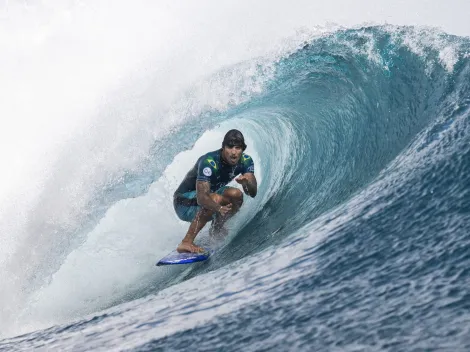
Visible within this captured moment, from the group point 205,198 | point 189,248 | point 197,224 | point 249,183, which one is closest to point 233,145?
point 249,183

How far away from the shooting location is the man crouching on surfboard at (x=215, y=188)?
17.1 ft

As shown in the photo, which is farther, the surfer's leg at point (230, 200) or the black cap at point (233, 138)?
the surfer's leg at point (230, 200)

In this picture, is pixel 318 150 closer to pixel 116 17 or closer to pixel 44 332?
pixel 116 17

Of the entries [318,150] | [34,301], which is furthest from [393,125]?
[34,301]

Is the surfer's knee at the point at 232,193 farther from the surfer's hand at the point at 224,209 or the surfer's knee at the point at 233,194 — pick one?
the surfer's hand at the point at 224,209

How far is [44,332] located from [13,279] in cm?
160

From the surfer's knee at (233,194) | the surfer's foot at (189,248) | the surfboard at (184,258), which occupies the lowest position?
the surfboard at (184,258)

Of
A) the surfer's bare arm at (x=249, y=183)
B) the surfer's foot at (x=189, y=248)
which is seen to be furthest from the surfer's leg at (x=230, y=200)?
the surfer's foot at (x=189, y=248)

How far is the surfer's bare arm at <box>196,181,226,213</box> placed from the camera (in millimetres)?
5219

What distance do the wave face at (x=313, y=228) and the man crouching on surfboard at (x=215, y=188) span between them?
330 millimetres

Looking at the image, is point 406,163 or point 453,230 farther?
point 406,163

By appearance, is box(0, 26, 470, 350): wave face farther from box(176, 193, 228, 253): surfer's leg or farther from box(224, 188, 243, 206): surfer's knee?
box(224, 188, 243, 206): surfer's knee

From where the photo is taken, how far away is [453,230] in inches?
134

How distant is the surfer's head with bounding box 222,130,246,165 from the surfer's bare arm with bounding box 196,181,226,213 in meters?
0.33
